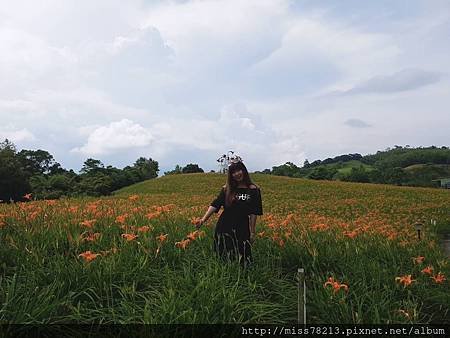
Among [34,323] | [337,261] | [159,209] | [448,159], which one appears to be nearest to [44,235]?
[159,209]

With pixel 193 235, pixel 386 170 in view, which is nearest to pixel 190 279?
pixel 193 235

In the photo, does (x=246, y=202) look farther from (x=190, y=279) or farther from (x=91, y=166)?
(x=91, y=166)

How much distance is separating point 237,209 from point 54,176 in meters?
52.0

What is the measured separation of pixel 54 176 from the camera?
52094 mm

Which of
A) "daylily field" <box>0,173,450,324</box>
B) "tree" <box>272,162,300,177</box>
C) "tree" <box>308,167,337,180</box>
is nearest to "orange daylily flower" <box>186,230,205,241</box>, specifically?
"daylily field" <box>0,173,450,324</box>

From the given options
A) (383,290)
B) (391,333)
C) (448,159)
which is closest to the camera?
(391,333)

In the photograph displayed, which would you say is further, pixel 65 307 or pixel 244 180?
pixel 244 180

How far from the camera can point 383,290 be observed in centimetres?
392

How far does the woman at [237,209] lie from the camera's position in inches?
181

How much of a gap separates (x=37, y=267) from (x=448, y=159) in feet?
321

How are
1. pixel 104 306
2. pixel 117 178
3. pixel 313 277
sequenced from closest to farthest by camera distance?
pixel 104 306, pixel 313 277, pixel 117 178

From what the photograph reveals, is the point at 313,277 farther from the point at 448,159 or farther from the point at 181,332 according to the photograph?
the point at 448,159

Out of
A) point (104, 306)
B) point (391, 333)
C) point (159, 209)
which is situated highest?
point (159, 209)

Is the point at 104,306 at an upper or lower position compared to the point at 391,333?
upper
